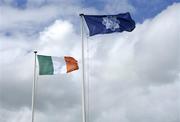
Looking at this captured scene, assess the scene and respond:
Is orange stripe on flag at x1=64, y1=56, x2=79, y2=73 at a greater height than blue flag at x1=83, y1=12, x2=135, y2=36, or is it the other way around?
blue flag at x1=83, y1=12, x2=135, y2=36

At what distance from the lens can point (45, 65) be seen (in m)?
48.8

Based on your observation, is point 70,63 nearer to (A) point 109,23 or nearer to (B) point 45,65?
(B) point 45,65

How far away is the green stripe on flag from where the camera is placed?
47.9m

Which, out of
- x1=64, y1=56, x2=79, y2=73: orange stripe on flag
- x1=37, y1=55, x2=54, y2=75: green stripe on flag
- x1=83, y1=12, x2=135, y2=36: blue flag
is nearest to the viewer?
x1=83, y1=12, x2=135, y2=36: blue flag

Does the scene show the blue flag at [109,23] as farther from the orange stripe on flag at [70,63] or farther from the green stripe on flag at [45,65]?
the green stripe on flag at [45,65]

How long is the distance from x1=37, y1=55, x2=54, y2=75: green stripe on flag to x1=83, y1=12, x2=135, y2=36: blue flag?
1105 cm

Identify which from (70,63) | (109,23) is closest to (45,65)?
(70,63)

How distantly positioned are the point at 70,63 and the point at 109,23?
9.04m

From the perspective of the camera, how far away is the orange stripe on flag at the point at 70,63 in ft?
148

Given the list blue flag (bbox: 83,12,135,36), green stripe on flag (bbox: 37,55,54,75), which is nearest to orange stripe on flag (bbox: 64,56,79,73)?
green stripe on flag (bbox: 37,55,54,75)

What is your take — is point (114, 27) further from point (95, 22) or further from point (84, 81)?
point (84, 81)

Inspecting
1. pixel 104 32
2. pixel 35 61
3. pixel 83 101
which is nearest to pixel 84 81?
pixel 83 101

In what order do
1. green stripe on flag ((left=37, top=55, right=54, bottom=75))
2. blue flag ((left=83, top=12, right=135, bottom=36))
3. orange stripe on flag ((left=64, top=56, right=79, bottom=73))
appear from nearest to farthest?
blue flag ((left=83, top=12, right=135, bottom=36))
orange stripe on flag ((left=64, top=56, right=79, bottom=73))
green stripe on flag ((left=37, top=55, right=54, bottom=75))

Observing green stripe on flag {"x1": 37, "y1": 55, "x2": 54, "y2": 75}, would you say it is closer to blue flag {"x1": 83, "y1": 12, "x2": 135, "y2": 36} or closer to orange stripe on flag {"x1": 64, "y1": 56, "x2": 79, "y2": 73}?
orange stripe on flag {"x1": 64, "y1": 56, "x2": 79, "y2": 73}
